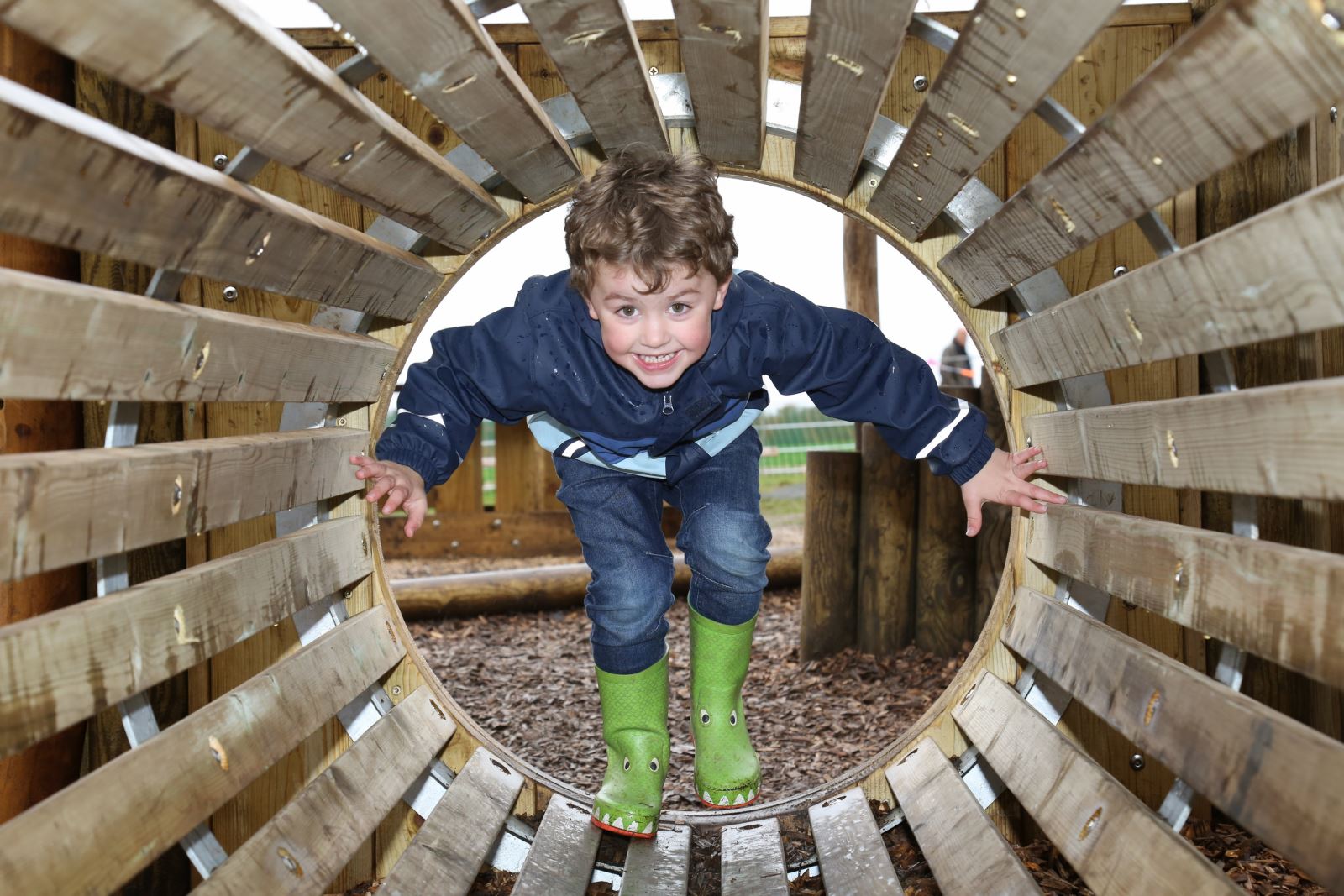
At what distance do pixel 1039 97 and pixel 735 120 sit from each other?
91 cm

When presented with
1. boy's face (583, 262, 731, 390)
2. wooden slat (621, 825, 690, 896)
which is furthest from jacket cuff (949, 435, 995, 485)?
wooden slat (621, 825, 690, 896)

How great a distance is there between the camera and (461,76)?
1.88 meters

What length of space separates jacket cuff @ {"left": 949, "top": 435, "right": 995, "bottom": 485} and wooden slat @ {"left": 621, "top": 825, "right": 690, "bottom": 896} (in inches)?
41.1

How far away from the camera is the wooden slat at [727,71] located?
6.10 feet

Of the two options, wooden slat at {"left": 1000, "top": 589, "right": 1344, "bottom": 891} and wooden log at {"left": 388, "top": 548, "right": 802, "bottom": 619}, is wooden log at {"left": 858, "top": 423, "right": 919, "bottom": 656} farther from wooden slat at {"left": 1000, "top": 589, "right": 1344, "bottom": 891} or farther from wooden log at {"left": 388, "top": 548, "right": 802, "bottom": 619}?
wooden slat at {"left": 1000, "top": 589, "right": 1344, "bottom": 891}

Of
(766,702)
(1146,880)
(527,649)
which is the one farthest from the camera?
(527,649)

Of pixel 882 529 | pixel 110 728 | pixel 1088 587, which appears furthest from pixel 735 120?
pixel 882 529

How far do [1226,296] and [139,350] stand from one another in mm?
1344

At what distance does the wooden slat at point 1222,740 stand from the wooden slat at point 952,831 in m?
0.31

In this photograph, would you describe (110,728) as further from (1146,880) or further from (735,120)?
(1146,880)

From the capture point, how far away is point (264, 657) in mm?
2889

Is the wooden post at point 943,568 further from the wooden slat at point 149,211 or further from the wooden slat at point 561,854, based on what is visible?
the wooden slat at point 149,211

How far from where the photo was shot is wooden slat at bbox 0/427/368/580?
1273 millimetres

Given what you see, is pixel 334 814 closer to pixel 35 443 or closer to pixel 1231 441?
pixel 35 443
